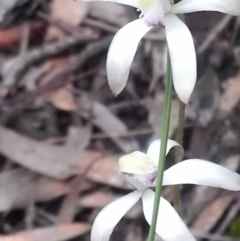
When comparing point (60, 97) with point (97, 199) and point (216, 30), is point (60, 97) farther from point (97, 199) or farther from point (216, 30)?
point (216, 30)

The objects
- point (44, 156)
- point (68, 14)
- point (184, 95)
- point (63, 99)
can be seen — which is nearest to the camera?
point (184, 95)

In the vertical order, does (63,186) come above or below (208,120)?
below

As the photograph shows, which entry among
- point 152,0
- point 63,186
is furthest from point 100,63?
A: point 152,0

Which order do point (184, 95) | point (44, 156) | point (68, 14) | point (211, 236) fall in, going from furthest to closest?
point (68, 14) → point (44, 156) → point (211, 236) → point (184, 95)

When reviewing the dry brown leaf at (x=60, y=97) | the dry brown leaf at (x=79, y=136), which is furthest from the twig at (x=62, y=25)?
the dry brown leaf at (x=79, y=136)

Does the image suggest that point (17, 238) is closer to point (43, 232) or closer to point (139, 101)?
point (43, 232)

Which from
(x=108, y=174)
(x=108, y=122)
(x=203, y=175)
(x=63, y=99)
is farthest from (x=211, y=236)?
(x=203, y=175)

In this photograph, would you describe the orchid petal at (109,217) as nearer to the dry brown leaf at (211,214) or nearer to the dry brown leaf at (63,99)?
the dry brown leaf at (211,214)
